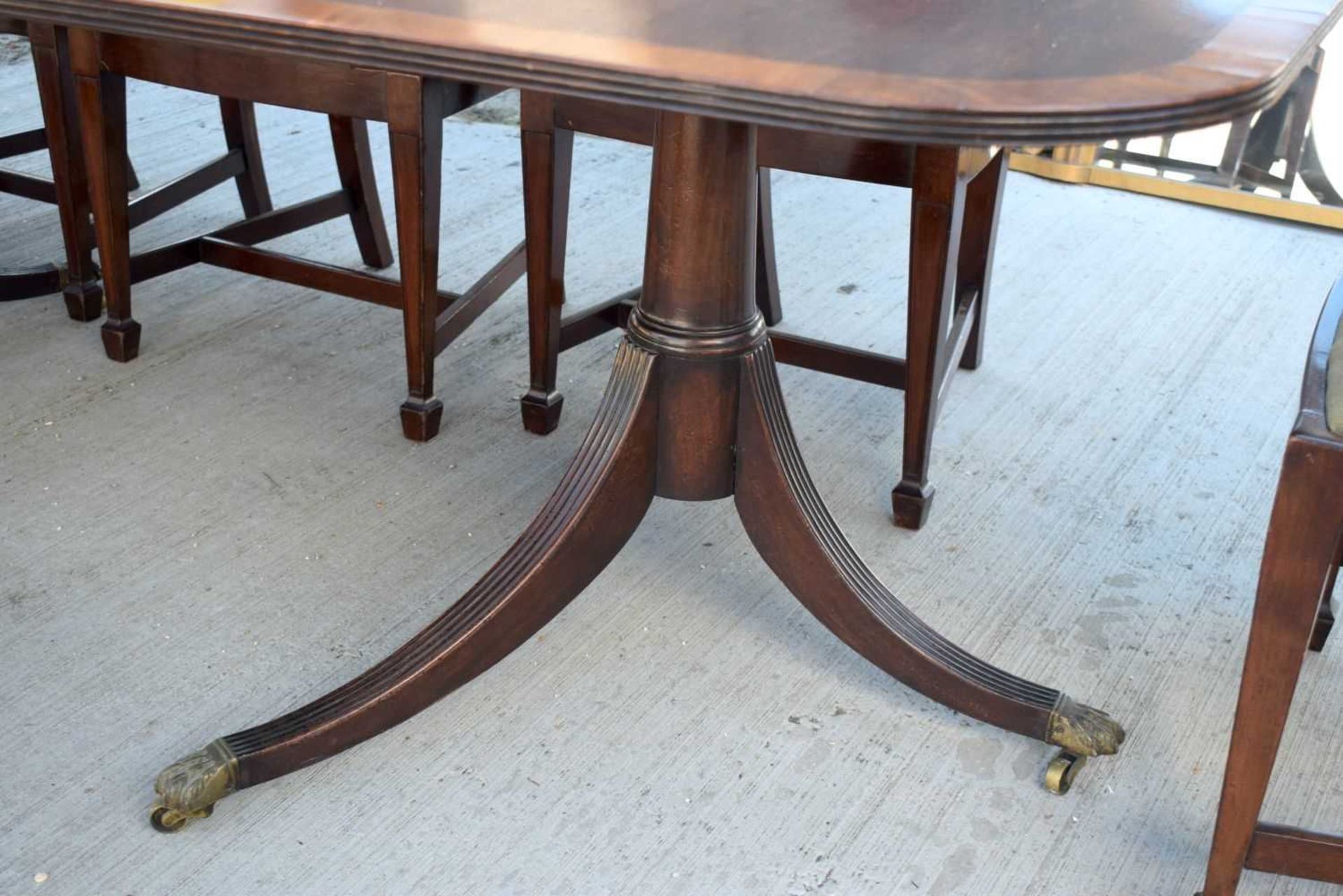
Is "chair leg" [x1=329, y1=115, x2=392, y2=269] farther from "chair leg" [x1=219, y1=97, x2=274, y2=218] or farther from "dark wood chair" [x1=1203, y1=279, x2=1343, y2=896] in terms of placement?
"dark wood chair" [x1=1203, y1=279, x2=1343, y2=896]

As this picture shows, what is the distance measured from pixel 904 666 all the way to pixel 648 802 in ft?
1.05

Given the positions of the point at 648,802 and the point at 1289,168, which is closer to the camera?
the point at 648,802

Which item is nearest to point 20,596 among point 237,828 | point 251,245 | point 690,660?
point 237,828

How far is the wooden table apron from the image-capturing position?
96 cm

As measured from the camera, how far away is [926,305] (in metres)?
1.77

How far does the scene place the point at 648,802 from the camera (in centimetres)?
139

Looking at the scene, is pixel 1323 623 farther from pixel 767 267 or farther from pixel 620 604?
pixel 767 267

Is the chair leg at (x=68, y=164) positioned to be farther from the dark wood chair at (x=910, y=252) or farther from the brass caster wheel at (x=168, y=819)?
the brass caster wheel at (x=168, y=819)

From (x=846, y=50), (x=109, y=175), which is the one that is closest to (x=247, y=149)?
(x=109, y=175)

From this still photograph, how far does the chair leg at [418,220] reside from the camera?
180 centimetres

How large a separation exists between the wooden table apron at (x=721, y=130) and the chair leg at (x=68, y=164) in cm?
93

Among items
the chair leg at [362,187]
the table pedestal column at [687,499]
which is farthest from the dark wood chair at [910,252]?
the chair leg at [362,187]

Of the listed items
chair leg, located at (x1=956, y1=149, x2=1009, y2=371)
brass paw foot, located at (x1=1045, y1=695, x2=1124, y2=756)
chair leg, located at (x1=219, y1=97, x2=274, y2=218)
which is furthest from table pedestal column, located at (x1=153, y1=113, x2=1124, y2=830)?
chair leg, located at (x1=219, y1=97, x2=274, y2=218)

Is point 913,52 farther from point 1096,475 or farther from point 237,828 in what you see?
point 1096,475
